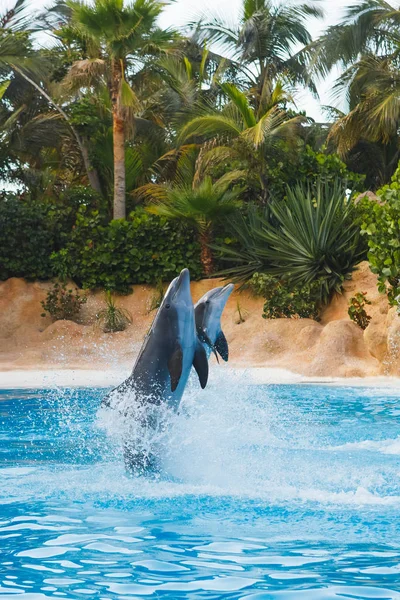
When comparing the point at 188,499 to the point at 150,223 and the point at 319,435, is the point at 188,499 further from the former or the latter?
the point at 150,223

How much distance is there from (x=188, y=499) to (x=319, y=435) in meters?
3.27

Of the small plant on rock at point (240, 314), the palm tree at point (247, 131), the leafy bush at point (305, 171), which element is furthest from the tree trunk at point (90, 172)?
the small plant on rock at point (240, 314)

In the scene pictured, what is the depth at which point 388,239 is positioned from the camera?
13703 mm

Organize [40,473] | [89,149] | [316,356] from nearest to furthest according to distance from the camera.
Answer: [40,473] → [316,356] → [89,149]

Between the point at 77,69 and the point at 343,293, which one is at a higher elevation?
the point at 77,69

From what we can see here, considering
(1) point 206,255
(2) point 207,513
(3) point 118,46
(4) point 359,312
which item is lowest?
(2) point 207,513

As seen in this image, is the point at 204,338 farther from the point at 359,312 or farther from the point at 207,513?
the point at 359,312

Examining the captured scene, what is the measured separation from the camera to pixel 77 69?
18.9 m

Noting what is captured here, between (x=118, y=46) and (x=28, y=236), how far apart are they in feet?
15.1

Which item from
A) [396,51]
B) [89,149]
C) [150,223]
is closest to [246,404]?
[150,223]

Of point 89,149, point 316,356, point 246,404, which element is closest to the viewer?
point 246,404

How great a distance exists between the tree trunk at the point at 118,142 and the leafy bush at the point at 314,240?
366 cm

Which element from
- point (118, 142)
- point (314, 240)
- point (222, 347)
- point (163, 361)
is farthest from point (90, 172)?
point (163, 361)

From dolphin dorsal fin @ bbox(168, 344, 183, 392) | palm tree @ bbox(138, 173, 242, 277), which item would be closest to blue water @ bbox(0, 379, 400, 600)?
dolphin dorsal fin @ bbox(168, 344, 183, 392)
